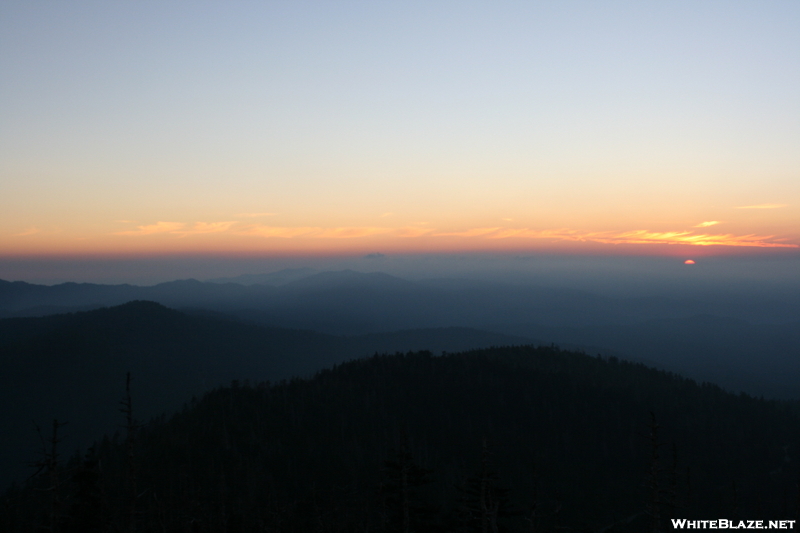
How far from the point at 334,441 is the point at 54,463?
139643 mm

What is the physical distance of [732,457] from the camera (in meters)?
172

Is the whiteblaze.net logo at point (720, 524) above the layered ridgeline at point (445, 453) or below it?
above

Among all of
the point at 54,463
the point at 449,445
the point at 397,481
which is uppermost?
the point at 54,463

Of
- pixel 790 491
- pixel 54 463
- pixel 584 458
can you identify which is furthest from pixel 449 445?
pixel 54 463

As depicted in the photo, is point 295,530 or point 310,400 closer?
point 295,530

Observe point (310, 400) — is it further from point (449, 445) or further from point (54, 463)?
point (54, 463)

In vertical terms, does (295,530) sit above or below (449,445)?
above

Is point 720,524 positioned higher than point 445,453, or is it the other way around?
point 720,524

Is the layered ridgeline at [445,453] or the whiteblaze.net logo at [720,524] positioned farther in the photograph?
the layered ridgeline at [445,453]

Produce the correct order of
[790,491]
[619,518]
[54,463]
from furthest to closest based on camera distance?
[790,491] → [619,518] → [54,463]

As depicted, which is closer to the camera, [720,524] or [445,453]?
[720,524]

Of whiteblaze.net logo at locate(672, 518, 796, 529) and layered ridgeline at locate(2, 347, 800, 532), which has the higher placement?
whiteblaze.net logo at locate(672, 518, 796, 529)

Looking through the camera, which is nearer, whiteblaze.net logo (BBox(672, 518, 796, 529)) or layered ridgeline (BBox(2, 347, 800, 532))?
whiteblaze.net logo (BBox(672, 518, 796, 529))

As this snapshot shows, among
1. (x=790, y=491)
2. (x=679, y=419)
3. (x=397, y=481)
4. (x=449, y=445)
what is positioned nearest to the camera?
(x=397, y=481)
